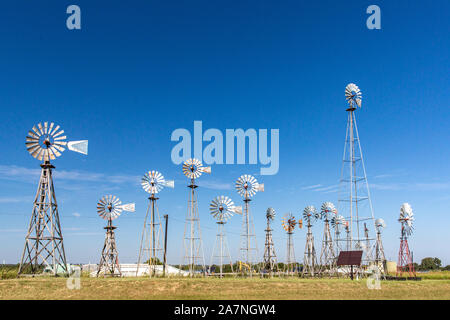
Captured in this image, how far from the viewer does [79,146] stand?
38.0 metres

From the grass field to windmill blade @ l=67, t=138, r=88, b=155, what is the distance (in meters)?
12.1

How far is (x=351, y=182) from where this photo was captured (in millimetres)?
39281

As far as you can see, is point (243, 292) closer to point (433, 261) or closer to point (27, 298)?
point (27, 298)

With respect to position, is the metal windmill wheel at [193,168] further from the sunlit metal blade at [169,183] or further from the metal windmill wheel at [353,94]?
the metal windmill wheel at [353,94]

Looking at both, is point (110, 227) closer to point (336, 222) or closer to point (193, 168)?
point (193, 168)

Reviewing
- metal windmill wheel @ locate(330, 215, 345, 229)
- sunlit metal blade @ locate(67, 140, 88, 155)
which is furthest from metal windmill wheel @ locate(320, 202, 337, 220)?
sunlit metal blade @ locate(67, 140, 88, 155)

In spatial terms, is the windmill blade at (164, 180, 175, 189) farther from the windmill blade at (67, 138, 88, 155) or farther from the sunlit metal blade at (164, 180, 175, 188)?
the windmill blade at (67, 138, 88, 155)

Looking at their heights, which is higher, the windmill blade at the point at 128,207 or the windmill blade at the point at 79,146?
the windmill blade at the point at 79,146

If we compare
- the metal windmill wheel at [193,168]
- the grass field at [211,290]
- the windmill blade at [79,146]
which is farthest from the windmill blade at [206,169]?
the grass field at [211,290]

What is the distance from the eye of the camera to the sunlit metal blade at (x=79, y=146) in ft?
123

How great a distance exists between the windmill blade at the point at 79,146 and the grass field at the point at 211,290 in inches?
476

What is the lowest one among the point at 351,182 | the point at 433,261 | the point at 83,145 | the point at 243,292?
the point at 433,261
